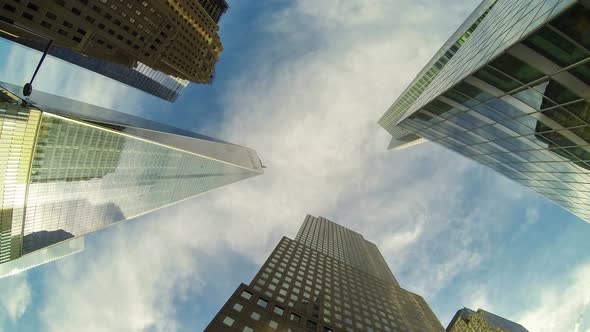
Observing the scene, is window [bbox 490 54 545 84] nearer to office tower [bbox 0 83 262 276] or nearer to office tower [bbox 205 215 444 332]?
office tower [bbox 205 215 444 332]

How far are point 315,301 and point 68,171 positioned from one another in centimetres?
7160

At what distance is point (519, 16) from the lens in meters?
14.4

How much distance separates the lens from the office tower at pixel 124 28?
155 ft

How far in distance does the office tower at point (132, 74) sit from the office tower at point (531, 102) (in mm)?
127288

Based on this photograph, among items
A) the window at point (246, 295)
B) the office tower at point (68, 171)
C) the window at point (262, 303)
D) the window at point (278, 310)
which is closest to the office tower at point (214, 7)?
the office tower at point (68, 171)

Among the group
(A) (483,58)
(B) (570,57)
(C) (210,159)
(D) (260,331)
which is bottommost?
(D) (260,331)

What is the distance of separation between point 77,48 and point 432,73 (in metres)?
97.1

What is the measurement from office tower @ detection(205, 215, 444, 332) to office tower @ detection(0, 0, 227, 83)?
157ft

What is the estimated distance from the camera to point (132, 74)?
138750 millimetres

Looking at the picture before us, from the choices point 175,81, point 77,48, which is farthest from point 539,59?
point 175,81

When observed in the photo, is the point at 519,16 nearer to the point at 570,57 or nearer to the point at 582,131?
the point at 570,57

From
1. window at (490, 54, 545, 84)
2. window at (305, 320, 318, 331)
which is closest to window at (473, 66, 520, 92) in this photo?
window at (490, 54, 545, 84)

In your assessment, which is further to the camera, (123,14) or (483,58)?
(123,14)

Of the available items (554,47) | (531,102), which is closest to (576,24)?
(554,47)
